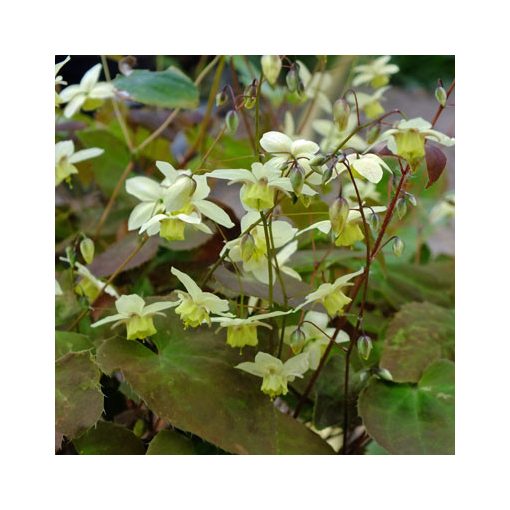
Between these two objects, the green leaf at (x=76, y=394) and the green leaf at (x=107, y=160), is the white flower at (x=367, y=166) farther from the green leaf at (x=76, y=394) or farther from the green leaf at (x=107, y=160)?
the green leaf at (x=107, y=160)

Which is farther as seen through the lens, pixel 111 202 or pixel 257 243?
pixel 111 202

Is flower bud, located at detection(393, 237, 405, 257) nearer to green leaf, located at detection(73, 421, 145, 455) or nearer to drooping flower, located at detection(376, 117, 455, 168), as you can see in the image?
drooping flower, located at detection(376, 117, 455, 168)

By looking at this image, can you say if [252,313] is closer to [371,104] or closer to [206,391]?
[206,391]

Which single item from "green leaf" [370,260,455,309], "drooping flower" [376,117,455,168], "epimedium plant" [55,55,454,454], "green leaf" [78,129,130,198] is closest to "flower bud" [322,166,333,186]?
"epimedium plant" [55,55,454,454]

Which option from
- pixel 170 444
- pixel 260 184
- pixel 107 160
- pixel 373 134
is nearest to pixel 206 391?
pixel 170 444

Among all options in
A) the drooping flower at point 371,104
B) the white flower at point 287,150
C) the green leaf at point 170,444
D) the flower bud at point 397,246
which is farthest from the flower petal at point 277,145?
the drooping flower at point 371,104
